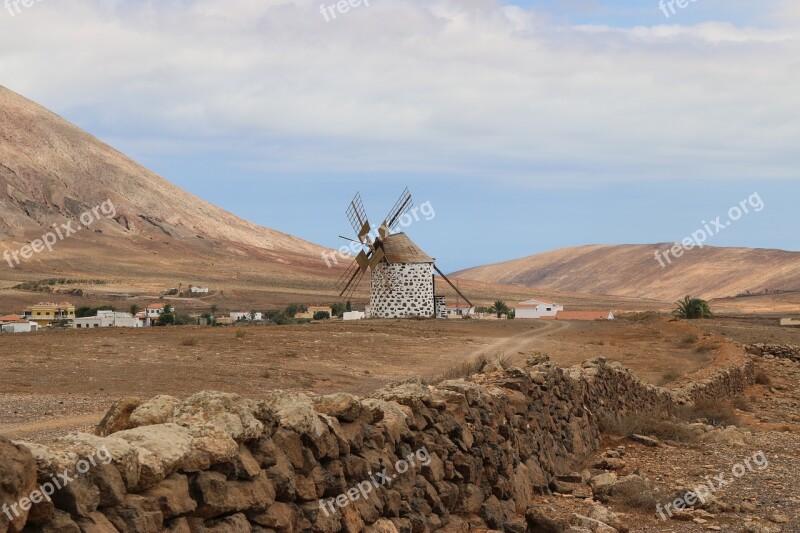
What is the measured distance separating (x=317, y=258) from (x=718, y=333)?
403 ft

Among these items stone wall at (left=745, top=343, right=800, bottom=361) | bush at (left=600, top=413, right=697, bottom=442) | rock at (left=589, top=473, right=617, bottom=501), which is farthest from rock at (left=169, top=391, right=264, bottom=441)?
stone wall at (left=745, top=343, right=800, bottom=361)

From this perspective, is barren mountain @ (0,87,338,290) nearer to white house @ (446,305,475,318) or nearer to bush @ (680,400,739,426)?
white house @ (446,305,475,318)

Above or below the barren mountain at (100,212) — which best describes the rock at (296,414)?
below

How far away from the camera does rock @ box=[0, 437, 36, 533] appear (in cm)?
390

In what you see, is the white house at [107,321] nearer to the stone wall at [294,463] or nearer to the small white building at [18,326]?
the small white building at [18,326]

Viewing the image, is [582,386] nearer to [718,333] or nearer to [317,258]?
[718,333]

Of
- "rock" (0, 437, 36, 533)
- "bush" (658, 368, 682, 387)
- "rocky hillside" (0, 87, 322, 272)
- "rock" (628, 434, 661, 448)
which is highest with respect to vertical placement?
"rocky hillside" (0, 87, 322, 272)

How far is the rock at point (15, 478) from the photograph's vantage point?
390 centimetres

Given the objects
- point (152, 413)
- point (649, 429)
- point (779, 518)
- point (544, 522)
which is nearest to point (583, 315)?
point (649, 429)

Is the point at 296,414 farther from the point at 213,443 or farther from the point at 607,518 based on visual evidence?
the point at 607,518

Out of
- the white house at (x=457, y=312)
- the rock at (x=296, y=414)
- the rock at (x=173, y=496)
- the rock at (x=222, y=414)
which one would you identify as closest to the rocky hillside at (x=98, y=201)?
the white house at (x=457, y=312)

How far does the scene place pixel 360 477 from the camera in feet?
22.2

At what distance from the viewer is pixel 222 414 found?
549cm

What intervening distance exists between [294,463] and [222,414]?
28.8 inches
